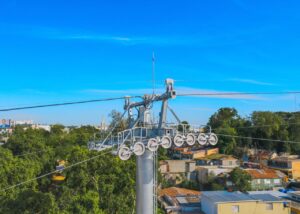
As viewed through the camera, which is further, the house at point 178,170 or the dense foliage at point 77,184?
the house at point 178,170

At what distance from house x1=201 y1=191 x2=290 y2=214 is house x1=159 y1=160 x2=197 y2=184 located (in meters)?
15.6

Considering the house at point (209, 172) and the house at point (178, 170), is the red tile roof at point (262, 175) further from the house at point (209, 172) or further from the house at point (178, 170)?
the house at point (178, 170)

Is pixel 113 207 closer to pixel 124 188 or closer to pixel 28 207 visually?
pixel 124 188

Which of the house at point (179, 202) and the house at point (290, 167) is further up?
the house at point (290, 167)

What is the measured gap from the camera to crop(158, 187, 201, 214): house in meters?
22.8

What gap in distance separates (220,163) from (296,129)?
677 inches

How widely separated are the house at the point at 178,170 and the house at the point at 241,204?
15598 millimetres

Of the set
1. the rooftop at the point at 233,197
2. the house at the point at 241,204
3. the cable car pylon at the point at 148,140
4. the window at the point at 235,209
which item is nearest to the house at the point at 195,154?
the rooftop at the point at 233,197

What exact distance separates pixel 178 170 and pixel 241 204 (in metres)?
17.6

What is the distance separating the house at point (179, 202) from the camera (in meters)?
22.8

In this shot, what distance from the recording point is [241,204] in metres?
21.1

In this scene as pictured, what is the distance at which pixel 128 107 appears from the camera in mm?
9648

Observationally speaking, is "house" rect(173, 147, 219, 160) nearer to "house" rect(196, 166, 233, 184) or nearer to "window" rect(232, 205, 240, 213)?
"house" rect(196, 166, 233, 184)

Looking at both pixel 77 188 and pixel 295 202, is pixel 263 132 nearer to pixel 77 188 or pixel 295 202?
pixel 295 202
